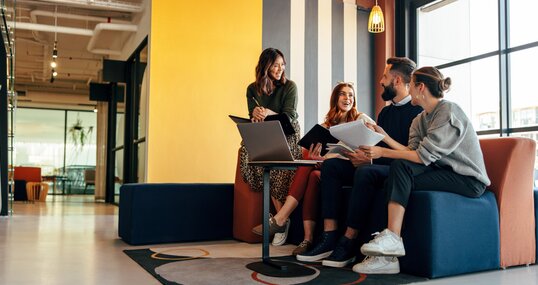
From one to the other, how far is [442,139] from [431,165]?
20 cm

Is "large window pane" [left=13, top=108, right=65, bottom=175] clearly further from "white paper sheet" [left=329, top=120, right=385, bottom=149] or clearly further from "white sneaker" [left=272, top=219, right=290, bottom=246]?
"white paper sheet" [left=329, top=120, right=385, bottom=149]

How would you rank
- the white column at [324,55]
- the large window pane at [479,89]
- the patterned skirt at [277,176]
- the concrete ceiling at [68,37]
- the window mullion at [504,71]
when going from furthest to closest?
the concrete ceiling at [68,37]
the white column at [324,55]
the large window pane at [479,89]
the window mullion at [504,71]
the patterned skirt at [277,176]

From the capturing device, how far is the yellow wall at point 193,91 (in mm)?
6168

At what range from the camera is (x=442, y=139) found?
2.65m

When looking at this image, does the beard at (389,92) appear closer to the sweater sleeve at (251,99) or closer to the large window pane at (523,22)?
the sweater sleeve at (251,99)

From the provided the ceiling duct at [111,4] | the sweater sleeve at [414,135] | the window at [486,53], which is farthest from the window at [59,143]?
the sweater sleeve at [414,135]

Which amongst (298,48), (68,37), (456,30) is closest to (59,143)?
(68,37)

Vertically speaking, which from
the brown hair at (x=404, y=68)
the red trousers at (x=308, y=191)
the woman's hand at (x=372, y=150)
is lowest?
the red trousers at (x=308, y=191)

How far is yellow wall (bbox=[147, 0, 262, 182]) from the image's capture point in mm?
6168

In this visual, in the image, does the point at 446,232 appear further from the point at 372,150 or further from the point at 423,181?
the point at 372,150

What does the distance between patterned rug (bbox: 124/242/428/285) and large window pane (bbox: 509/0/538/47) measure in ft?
11.8

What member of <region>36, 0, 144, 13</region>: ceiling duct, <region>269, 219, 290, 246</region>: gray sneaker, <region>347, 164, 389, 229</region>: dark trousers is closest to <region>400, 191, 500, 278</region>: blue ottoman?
<region>347, 164, 389, 229</region>: dark trousers

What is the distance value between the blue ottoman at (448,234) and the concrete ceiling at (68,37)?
5637 millimetres

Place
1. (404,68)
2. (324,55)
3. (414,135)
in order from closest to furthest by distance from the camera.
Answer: (414,135)
(404,68)
(324,55)
